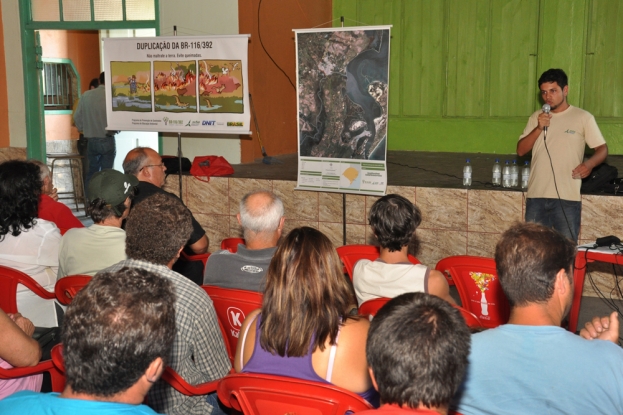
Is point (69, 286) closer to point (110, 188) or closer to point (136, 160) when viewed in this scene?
point (110, 188)

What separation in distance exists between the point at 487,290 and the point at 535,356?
5.00 ft

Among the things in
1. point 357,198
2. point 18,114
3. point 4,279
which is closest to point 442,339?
point 4,279

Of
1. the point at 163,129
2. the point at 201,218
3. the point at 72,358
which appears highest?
the point at 163,129

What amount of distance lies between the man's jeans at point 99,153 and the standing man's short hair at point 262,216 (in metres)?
5.35

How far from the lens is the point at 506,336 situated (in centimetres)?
191

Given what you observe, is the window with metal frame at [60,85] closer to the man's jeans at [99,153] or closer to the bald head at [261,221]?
the man's jeans at [99,153]

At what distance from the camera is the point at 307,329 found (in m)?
2.13

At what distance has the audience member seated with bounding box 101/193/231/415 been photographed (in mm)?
2488

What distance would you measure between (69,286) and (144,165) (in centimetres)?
173

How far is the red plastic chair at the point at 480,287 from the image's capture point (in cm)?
331

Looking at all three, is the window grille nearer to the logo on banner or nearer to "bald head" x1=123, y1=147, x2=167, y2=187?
"bald head" x1=123, y1=147, x2=167, y2=187

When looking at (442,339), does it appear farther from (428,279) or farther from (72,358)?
(428,279)

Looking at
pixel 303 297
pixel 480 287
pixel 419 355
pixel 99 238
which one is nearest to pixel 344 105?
pixel 480 287

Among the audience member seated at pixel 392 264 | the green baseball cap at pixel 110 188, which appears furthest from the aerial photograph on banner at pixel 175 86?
the audience member seated at pixel 392 264
